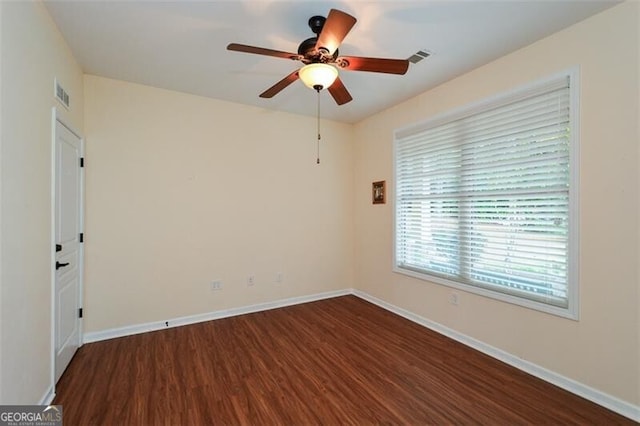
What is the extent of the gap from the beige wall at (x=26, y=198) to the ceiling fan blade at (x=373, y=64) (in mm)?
1966

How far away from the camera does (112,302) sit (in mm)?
3133

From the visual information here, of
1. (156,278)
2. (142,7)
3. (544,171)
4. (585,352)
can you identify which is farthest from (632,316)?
(156,278)

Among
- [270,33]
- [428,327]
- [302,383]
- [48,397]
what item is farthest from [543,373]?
[48,397]

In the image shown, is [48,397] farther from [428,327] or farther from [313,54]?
[428,327]

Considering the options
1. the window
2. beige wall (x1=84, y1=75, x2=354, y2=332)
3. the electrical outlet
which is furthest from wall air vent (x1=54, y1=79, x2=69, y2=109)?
the electrical outlet

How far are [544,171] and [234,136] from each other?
347 centimetres

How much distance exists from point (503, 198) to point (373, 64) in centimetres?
178

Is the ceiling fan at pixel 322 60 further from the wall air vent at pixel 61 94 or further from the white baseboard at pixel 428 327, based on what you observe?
the white baseboard at pixel 428 327

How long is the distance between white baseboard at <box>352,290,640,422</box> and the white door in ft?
11.9

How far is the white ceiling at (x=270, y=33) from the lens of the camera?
202 centimetres

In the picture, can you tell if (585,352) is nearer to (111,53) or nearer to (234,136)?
(234,136)

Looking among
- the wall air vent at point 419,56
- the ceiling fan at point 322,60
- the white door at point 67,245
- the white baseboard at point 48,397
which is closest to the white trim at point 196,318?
the white door at point 67,245

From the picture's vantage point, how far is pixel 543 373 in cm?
238

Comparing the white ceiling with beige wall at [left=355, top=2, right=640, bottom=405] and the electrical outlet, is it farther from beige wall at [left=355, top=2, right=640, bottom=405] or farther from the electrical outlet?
the electrical outlet
